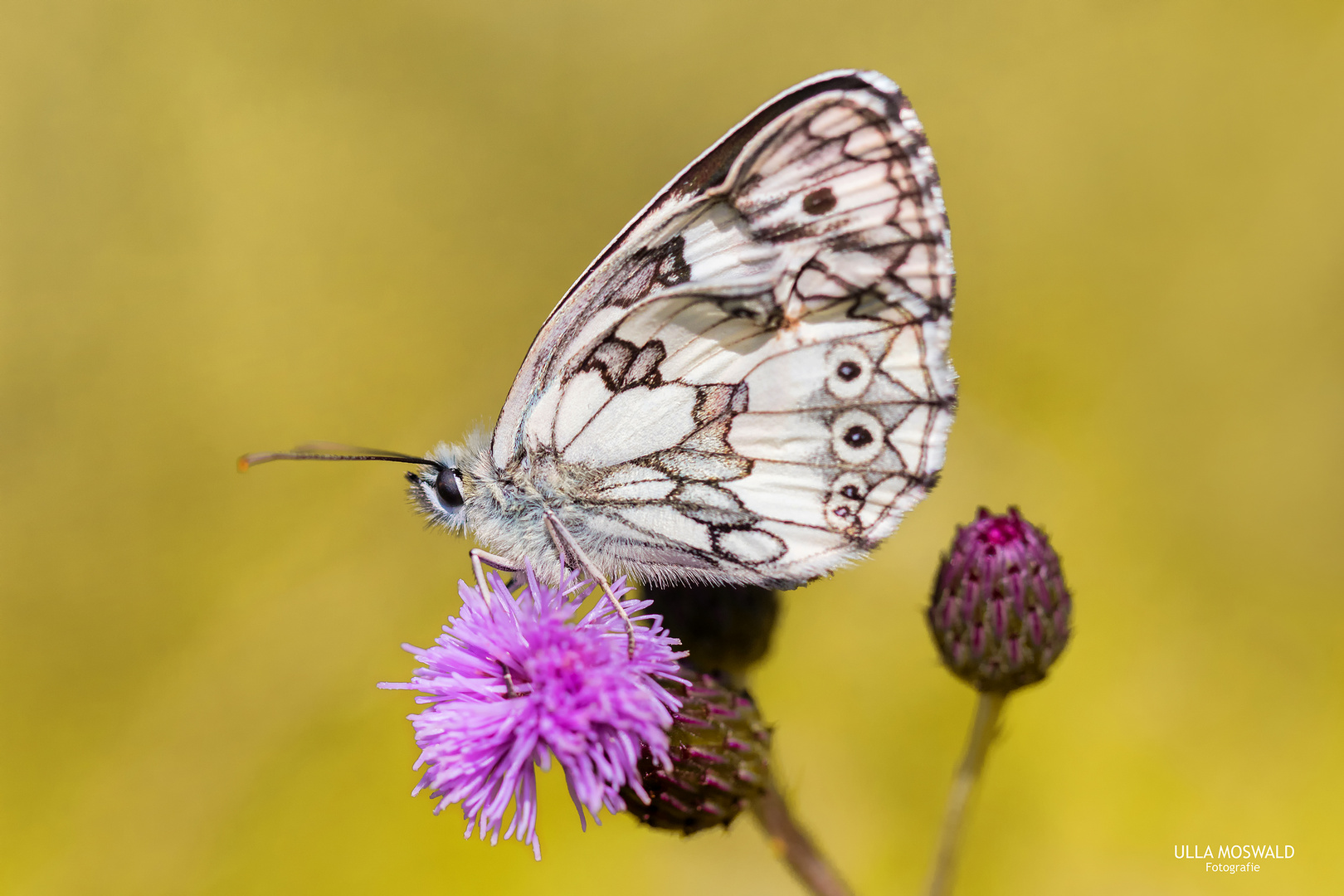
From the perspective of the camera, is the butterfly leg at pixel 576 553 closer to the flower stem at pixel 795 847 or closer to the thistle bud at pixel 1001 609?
the flower stem at pixel 795 847

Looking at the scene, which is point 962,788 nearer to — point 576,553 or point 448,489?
point 576,553

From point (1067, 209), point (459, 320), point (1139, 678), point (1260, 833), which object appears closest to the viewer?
point (1260, 833)

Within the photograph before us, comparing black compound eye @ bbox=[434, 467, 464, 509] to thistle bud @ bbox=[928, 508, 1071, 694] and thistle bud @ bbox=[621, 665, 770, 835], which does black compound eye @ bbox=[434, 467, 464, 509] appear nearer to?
thistle bud @ bbox=[621, 665, 770, 835]

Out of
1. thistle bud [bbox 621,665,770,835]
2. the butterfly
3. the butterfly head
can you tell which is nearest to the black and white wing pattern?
the butterfly

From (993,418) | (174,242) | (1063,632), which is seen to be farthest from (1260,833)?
(174,242)

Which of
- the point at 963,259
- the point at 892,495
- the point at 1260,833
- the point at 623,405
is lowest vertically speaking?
the point at 1260,833

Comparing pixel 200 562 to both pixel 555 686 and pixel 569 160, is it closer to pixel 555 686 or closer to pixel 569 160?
pixel 569 160

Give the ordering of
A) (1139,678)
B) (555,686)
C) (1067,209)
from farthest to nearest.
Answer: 1. (1067,209)
2. (1139,678)
3. (555,686)
